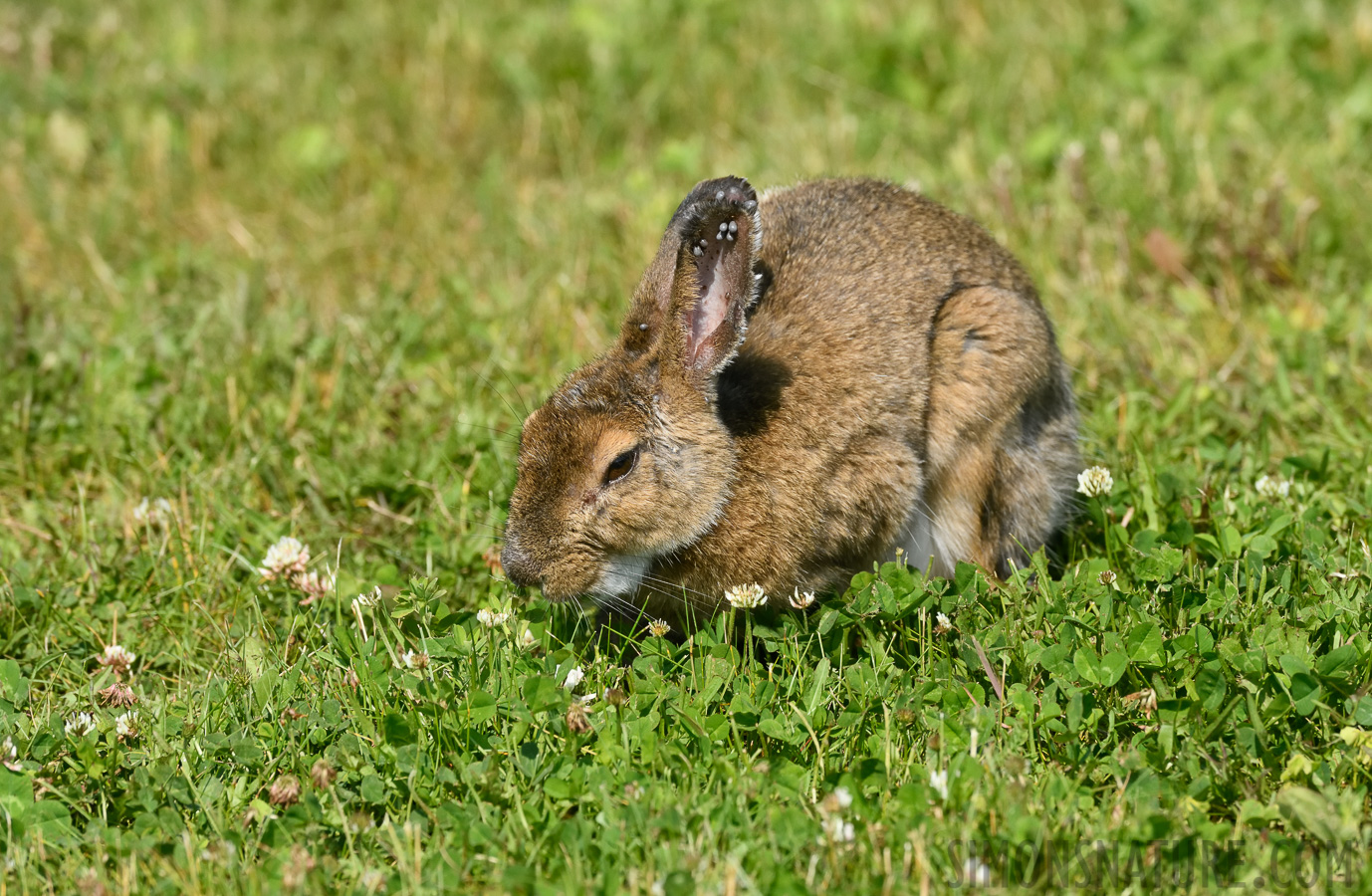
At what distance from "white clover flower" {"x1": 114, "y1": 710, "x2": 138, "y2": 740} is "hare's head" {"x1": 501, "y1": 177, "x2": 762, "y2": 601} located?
1.08m

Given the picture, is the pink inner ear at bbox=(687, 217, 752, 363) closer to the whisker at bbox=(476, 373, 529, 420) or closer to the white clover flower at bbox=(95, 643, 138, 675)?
the whisker at bbox=(476, 373, 529, 420)


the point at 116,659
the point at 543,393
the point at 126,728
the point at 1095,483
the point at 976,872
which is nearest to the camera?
the point at 976,872

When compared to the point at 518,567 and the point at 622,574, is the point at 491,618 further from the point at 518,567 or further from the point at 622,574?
the point at 622,574

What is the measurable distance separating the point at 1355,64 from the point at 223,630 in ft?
20.1

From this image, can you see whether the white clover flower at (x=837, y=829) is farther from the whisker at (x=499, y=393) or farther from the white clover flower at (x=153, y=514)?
the white clover flower at (x=153, y=514)

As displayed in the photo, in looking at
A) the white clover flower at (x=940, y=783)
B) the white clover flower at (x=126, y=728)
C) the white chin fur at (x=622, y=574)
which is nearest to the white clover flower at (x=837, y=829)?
the white clover flower at (x=940, y=783)

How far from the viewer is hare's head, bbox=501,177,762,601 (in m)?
4.23

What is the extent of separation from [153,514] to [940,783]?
9.38 feet

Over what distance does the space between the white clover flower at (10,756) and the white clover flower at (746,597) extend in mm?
1884

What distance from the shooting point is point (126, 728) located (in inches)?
148

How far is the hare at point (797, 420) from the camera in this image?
14.1 feet

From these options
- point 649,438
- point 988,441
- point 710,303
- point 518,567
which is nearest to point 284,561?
point 518,567

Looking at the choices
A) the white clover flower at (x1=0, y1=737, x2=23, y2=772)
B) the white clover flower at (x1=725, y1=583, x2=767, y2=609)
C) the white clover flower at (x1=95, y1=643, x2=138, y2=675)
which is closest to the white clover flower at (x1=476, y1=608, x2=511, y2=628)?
the white clover flower at (x1=725, y1=583, x2=767, y2=609)

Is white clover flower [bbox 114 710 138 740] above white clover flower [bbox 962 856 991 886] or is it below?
below
